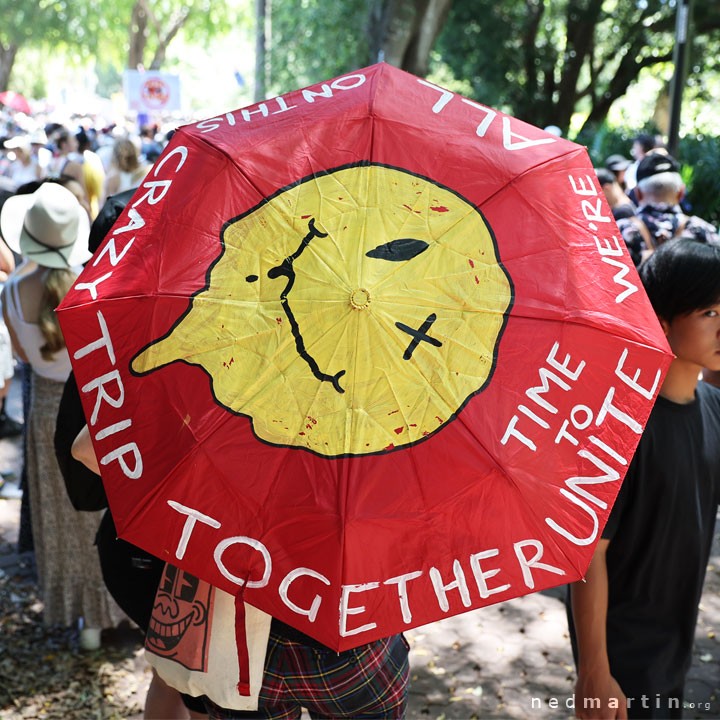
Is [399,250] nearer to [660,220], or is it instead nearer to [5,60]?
[660,220]

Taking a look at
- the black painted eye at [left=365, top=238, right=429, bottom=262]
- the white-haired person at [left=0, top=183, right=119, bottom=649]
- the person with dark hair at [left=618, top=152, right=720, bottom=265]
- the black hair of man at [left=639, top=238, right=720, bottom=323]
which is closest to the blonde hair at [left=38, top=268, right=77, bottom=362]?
the white-haired person at [left=0, top=183, right=119, bottom=649]

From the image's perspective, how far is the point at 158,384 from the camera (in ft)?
5.77

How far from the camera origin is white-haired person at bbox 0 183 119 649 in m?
3.80

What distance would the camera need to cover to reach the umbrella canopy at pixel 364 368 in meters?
1.66

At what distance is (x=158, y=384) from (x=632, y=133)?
17844 mm

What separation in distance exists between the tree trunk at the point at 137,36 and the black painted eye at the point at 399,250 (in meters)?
36.9

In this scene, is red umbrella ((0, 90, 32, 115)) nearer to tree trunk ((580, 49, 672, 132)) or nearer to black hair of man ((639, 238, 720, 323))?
tree trunk ((580, 49, 672, 132))

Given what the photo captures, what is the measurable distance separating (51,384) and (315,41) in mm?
13393

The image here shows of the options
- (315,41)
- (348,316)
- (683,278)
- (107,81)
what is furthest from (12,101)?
(107,81)

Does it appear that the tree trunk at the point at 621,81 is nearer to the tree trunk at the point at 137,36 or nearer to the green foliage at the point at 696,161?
the green foliage at the point at 696,161

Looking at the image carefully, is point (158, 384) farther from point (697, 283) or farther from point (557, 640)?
point (557, 640)

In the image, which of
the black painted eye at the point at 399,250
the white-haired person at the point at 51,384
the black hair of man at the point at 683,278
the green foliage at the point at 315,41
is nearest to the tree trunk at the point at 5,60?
the green foliage at the point at 315,41

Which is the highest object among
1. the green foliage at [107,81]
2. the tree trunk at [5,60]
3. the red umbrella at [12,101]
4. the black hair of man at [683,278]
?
the black hair of man at [683,278]

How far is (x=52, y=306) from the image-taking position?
386cm
